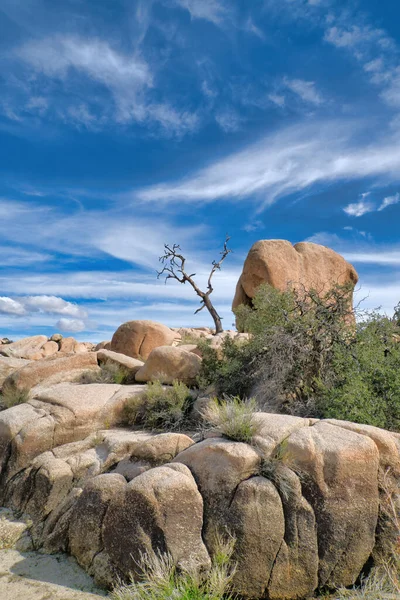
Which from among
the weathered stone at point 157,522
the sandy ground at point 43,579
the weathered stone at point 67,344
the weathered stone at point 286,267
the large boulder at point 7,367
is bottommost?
the sandy ground at point 43,579

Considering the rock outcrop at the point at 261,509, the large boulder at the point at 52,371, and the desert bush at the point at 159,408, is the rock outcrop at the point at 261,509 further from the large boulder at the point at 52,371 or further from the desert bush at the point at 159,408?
the large boulder at the point at 52,371

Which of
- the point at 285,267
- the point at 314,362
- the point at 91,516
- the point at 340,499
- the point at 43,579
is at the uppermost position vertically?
the point at 285,267

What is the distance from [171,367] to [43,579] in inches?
289

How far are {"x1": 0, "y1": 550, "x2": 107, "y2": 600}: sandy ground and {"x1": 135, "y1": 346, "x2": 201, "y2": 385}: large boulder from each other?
6443 mm

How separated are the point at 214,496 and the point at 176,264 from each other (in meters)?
25.1

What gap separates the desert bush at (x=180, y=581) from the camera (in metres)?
5.87

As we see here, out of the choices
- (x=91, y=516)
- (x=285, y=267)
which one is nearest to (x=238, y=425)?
(x=91, y=516)

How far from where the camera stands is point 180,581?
6.20 meters

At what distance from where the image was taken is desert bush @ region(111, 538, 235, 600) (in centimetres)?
587

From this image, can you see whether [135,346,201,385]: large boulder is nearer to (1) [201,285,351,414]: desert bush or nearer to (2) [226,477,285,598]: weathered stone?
(1) [201,285,351,414]: desert bush

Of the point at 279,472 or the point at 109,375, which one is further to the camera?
the point at 109,375

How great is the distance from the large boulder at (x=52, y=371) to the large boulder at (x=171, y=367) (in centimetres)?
254

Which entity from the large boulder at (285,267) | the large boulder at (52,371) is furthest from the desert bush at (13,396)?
the large boulder at (285,267)

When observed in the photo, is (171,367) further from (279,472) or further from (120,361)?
(279,472)
